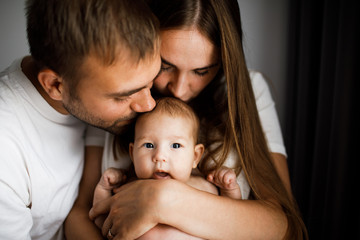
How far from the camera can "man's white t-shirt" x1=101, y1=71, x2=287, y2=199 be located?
1.41 metres

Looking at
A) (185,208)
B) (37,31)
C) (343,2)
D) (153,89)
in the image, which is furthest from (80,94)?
(343,2)

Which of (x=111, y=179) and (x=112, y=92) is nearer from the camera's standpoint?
(x=112, y=92)

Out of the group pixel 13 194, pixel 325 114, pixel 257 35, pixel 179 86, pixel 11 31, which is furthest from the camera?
pixel 257 35

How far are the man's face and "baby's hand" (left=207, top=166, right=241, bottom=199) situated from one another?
42cm

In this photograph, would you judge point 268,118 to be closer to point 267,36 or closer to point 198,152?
point 198,152

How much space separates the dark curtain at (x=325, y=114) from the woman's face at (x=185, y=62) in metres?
0.69

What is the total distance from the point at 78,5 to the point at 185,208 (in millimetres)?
802

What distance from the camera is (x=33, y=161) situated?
1224 mm

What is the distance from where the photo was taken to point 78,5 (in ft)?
3.20

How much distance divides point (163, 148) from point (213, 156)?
29 centimetres

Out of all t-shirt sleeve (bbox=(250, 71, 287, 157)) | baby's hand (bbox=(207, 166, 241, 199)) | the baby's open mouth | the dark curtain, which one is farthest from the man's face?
the dark curtain

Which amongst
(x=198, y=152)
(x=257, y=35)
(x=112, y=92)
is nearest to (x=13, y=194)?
(x=112, y=92)

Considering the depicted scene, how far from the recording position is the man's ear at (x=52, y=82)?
111 cm

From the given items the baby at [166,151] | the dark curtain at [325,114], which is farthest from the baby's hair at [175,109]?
the dark curtain at [325,114]
